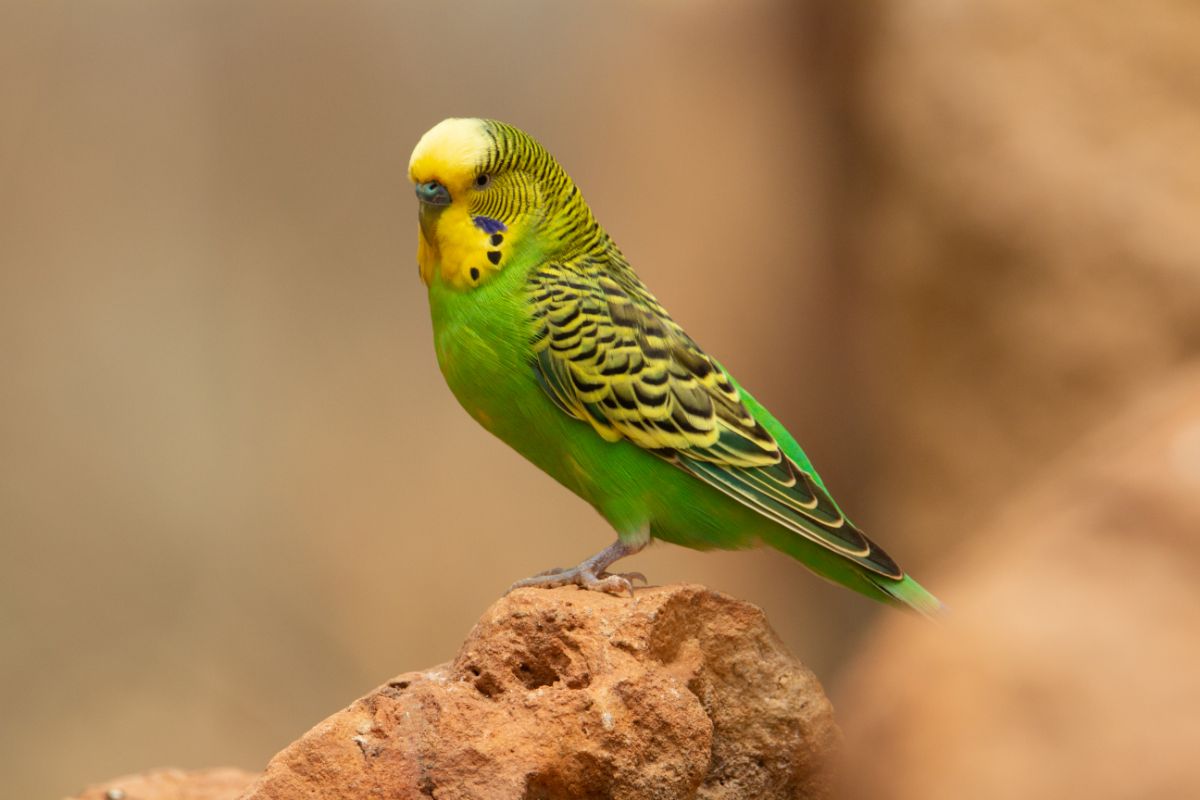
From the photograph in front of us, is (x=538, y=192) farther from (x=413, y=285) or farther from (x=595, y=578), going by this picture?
(x=413, y=285)

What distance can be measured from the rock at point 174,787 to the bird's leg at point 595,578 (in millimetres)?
1518

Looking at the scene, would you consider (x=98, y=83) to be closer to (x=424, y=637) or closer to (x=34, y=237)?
(x=34, y=237)

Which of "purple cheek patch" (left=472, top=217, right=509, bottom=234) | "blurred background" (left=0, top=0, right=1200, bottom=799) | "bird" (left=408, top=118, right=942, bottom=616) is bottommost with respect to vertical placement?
"bird" (left=408, top=118, right=942, bottom=616)

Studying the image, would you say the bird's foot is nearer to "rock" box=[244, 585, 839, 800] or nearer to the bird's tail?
"rock" box=[244, 585, 839, 800]

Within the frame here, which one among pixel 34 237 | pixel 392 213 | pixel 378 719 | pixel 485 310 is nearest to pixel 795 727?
pixel 378 719

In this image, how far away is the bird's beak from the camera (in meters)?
4.25

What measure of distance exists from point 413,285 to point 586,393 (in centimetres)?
507

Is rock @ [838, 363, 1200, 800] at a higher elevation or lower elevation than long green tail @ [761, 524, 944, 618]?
lower

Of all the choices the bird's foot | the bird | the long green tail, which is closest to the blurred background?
the long green tail

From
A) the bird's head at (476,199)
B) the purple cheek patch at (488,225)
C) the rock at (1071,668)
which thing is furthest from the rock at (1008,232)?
the rock at (1071,668)

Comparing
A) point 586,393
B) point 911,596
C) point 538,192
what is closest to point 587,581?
point 586,393

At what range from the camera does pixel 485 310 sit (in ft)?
14.0

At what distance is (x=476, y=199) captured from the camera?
4289 mm

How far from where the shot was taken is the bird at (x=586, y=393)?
13.8 feet
